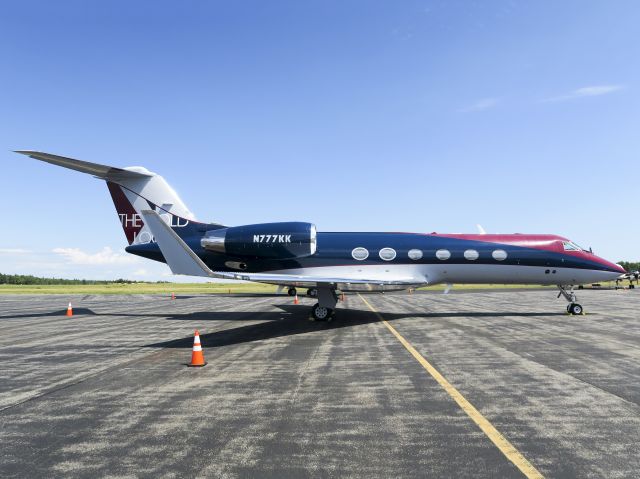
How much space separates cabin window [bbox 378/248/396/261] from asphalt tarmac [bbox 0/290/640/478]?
5979mm

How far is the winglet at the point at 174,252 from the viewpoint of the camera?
11.5 meters

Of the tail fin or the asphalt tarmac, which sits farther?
the tail fin

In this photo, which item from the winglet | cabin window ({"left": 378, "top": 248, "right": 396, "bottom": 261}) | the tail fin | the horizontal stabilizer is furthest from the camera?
the tail fin

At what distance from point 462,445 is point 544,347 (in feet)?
23.7

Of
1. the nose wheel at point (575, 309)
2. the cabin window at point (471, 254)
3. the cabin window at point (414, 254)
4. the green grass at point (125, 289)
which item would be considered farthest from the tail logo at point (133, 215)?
the green grass at point (125, 289)

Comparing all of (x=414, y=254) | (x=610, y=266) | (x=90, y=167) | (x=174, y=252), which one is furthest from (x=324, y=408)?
(x=610, y=266)

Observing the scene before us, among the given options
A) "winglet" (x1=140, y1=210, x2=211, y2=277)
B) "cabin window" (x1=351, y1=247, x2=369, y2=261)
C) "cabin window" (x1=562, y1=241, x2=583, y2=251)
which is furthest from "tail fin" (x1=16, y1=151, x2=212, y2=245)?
"cabin window" (x1=562, y1=241, x2=583, y2=251)

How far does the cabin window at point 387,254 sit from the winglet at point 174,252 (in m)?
7.86

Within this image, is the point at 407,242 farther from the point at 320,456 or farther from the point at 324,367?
the point at 320,456

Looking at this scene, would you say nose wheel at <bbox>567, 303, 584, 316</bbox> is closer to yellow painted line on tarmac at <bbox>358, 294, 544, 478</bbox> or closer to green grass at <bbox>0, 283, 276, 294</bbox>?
yellow painted line on tarmac at <bbox>358, 294, 544, 478</bbox>

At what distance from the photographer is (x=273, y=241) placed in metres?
17.0

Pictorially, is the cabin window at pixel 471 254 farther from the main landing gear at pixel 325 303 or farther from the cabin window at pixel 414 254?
the main landing gear at pixel 325 303

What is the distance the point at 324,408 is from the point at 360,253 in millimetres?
12013

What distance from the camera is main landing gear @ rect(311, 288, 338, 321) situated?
15.8 meters
